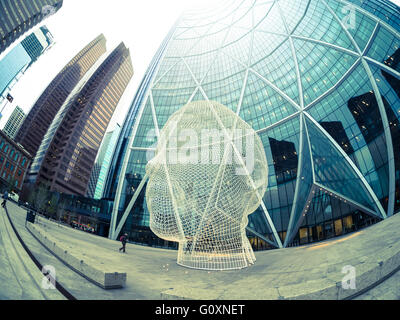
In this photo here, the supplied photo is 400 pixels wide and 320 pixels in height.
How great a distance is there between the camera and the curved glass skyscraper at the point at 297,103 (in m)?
26.2

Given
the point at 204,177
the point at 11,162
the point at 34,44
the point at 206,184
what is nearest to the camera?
the point at 204,177

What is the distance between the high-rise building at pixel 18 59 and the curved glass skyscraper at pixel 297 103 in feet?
503

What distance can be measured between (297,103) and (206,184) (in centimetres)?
2897

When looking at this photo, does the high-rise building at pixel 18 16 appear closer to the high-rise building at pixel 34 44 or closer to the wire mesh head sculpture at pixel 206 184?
the high-rise building at pixel 34 44

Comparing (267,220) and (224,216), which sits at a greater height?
(224,216)

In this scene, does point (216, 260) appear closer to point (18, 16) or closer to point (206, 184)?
point (206, 184)

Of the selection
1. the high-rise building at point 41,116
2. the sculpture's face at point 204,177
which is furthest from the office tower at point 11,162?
the sculpture's face at point 204,177

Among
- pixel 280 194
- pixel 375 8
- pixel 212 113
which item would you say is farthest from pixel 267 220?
pixel 375 8

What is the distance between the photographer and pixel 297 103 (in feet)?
115

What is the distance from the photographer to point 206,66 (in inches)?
1796

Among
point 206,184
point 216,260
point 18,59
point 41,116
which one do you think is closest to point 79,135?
point 41,116

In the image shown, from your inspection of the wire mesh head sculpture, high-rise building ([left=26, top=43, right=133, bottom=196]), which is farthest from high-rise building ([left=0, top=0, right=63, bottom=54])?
the wire mesh head sculpture

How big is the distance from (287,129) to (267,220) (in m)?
15.5
